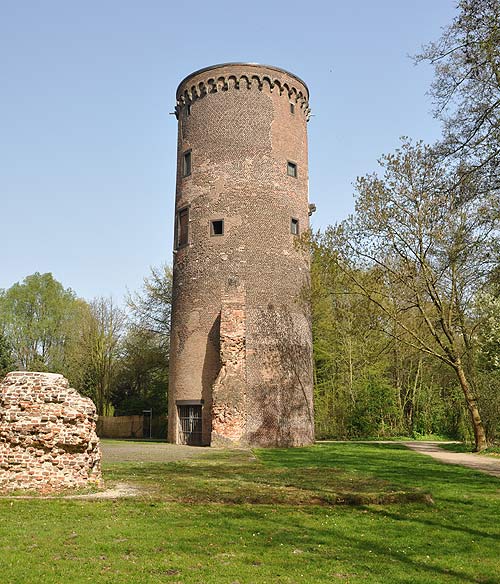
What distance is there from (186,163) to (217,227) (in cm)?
384

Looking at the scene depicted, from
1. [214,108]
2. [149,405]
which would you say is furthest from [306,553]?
[149,405]

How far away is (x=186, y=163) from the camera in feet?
90.6

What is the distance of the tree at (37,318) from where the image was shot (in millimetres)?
48656

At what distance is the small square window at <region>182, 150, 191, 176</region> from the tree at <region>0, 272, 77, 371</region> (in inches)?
976

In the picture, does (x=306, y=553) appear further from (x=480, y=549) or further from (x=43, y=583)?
(x=43, y=583)

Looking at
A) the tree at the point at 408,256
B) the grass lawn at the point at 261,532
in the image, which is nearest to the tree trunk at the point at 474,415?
the tree at the point at 408,256

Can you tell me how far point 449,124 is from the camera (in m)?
12.7

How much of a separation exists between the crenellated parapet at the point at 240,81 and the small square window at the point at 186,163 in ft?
7.66

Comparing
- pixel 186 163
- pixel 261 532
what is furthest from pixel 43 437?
pixel 186 163

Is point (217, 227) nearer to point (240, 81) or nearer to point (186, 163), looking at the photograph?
point (186, 163)

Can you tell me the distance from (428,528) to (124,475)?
7235 millimetres

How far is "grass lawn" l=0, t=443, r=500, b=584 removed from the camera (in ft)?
20.7

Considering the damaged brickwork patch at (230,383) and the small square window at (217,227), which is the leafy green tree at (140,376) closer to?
the damaged brickwork patch at (230,383)

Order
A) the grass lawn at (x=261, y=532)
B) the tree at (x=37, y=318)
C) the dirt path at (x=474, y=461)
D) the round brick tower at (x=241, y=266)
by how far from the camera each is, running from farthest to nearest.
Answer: the tree at (x=37, y=318) → the round brick tower at (x=241, y=266) → the dirt path at (x=474, y=461) → the grass lawn at (x=261, y=532)
